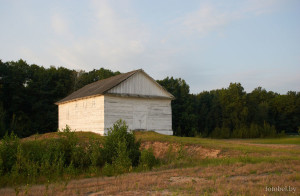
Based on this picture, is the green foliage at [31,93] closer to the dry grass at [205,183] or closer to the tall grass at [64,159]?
the tall grass at [64,159]

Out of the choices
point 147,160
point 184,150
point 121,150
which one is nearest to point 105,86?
point 184,150

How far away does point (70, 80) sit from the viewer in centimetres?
4919

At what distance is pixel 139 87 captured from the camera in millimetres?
26906

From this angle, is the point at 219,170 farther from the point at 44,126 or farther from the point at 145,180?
the point at 44,126

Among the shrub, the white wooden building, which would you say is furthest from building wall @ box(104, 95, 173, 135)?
the shrub

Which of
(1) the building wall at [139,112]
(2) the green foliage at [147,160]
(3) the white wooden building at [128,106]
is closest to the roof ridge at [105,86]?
(3) the white wooden building at [128,106]

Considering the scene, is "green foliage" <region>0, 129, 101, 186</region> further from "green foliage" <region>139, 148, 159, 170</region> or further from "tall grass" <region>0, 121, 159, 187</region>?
"green foliage" <region>139, 148, 159, 170</region>

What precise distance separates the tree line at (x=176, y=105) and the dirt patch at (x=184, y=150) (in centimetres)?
1319

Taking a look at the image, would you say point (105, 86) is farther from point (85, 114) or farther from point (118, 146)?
point (118, 146)

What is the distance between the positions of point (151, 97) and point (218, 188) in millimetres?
19829

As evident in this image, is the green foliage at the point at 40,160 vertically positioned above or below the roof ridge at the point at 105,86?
below

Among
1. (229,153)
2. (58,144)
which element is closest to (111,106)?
(58,144)

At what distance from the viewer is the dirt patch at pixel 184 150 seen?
15.4 meters

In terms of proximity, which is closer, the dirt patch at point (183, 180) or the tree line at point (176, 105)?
the dirt patch at point (183, 180)
